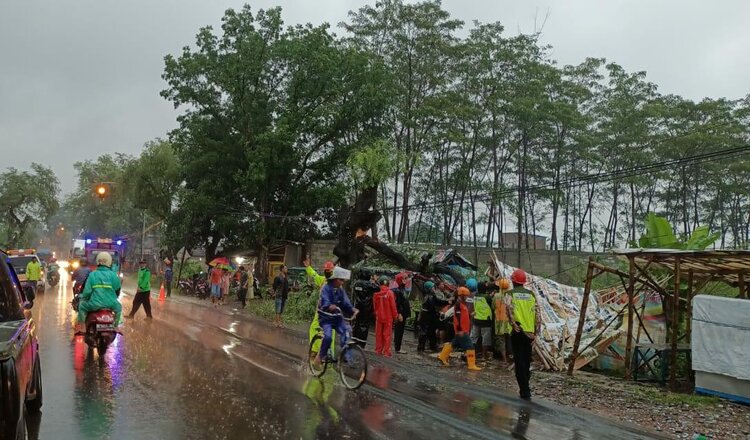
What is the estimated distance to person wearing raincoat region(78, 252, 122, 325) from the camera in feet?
33.7

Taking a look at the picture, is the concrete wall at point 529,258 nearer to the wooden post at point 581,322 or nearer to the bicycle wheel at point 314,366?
the wooden post at point 581,322

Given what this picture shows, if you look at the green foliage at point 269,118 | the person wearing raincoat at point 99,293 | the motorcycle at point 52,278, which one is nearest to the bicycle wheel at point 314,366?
the person wearing raincoat at point 99,293

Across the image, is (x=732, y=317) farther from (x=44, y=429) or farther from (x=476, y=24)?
(x=476, y=24)

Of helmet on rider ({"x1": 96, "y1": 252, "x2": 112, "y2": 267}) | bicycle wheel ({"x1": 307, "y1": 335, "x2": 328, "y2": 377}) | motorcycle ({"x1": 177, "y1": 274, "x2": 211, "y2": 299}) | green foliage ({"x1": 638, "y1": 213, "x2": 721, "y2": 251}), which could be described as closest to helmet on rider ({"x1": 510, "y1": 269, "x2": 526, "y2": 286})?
bicycle wheel ({"x1": 307, "y1": 335, "x2": 328, "y2": 377})

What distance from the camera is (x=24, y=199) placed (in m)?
61.7

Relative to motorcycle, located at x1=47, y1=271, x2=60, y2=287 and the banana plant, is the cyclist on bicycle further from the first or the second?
motorcycle, located at x1=47, y1=271, x2=60, y2=287

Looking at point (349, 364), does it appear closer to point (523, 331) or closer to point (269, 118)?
point (523, 331)

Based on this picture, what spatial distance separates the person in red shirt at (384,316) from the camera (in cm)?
1303

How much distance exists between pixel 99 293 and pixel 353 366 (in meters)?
5.00

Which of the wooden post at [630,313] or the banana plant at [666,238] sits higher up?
the banana plant at [666,238]

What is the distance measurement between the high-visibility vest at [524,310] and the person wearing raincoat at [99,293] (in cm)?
703

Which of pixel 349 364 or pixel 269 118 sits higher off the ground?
pixel 269 118

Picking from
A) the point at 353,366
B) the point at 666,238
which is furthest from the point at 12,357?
the point at 666,238

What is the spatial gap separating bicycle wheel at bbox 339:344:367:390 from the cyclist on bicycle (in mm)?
329
